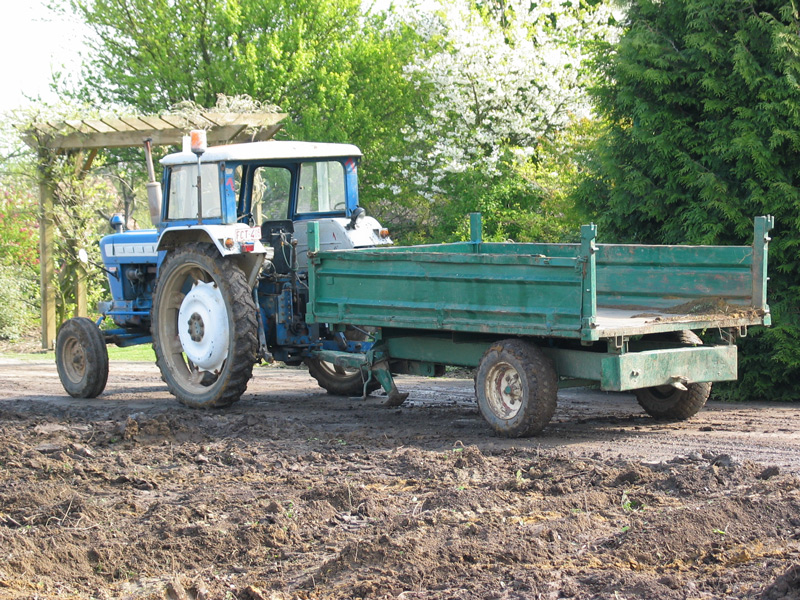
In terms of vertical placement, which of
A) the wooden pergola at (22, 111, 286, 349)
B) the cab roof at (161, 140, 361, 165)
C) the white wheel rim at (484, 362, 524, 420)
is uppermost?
the wooden pergola at (22, 111, 286, 349)

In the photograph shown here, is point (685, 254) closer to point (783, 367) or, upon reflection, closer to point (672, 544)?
point (783, 367)

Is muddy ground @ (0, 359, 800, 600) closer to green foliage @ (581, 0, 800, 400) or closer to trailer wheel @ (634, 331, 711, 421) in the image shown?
trailer wheel @ (634, 331, 711, 421)

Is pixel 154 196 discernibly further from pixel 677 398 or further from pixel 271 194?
pixel 677 398

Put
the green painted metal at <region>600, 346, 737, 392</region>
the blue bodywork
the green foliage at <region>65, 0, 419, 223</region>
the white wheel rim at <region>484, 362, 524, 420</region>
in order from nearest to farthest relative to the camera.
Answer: the green painted metal at <region>600, 346, 737, 392</region>, the white wheel rim at <region>484, 362, 524, 420</region>, the blue bodywork, the green foliage at <region>65, 0, 419, 223</region>

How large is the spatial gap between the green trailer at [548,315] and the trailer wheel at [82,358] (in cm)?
295

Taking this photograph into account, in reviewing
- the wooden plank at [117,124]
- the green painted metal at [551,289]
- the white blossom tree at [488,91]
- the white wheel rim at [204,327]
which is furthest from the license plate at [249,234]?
the white blossom tree at [488,91]

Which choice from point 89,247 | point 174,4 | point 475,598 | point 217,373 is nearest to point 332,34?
point 174,4

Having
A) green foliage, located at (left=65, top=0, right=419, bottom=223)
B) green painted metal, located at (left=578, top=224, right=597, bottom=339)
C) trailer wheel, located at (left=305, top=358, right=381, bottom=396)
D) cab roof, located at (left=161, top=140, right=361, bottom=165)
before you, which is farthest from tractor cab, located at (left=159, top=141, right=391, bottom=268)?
green foliage, located at (left=65, top=0, right=419, bottom=223)

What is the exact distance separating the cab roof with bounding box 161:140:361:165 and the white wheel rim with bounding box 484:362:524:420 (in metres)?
3.39

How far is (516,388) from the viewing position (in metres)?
7.71

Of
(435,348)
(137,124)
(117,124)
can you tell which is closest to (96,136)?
(117,124)

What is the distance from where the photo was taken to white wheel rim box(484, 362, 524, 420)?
7699 mm

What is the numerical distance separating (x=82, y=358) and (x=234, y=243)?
2.87 meters

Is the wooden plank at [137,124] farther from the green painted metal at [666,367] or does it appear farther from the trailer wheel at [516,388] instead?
the green painted metal at [666,367]
